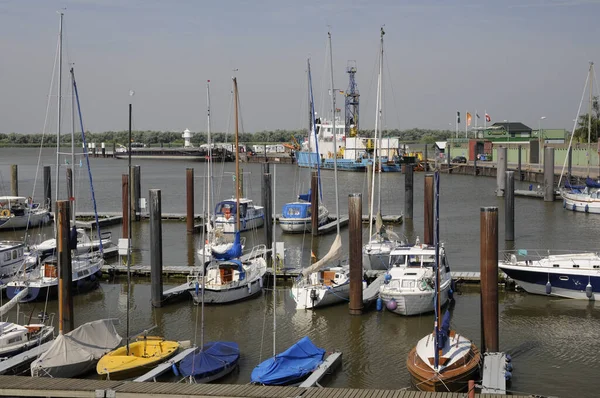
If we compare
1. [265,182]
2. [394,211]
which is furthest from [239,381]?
[394,211]

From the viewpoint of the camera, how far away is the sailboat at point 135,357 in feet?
60.7

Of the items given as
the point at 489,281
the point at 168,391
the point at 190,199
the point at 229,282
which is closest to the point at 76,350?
the point at 168,391

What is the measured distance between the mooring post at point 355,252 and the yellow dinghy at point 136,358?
6.72m

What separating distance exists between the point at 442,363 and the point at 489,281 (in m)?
3.40

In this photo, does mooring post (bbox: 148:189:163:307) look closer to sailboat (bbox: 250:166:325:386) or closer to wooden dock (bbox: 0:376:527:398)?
sailboat (bbox: 250:166:325:386)

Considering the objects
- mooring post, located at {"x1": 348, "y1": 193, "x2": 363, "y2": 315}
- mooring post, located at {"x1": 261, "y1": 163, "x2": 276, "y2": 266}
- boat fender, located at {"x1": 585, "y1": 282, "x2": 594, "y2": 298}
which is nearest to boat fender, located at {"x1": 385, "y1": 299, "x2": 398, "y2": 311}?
mooring post, located at {"x1": 348, "y1": 193, "x2": 363, "y2": 315}

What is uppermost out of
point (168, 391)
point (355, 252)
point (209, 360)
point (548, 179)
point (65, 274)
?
point (548, 179)

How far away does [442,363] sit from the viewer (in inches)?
693

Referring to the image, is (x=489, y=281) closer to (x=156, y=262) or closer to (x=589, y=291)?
(x=589, y=291)

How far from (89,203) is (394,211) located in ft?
88.9

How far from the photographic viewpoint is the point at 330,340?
74.4ft

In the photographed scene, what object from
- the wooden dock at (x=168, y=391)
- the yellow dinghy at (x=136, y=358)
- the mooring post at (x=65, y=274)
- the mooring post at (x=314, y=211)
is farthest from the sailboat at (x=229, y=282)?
the mooring post at (x=314, y=211)

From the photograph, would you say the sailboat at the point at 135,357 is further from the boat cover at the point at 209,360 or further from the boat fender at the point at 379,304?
the boat fender at the point at 379,304

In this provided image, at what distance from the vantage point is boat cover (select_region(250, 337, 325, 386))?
17.8 metres
